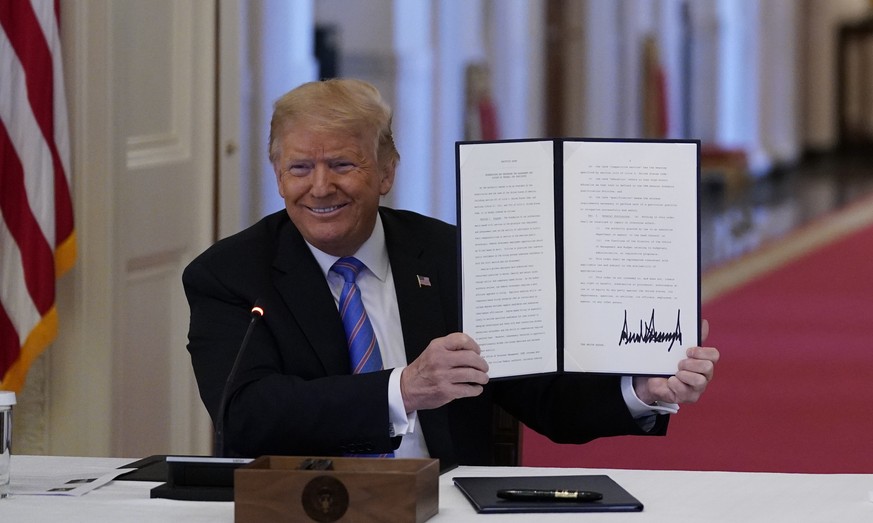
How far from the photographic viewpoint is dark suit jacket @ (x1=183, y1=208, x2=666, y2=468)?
9.12 feet

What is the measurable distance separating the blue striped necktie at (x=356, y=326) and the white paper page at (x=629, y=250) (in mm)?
475

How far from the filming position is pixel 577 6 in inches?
563

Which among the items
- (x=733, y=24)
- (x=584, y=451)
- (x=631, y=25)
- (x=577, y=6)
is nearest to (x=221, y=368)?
(x=584, y=451)

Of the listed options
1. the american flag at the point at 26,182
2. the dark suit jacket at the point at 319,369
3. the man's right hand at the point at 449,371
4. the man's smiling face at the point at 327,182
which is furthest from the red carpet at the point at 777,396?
the man's right hand at the point at 449,371

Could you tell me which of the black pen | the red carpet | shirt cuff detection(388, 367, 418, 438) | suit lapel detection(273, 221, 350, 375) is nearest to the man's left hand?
the black pen

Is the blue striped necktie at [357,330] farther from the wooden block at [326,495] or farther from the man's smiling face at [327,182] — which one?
the wooden block at [326,495]

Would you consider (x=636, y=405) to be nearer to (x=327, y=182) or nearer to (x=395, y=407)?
(x=395, y=407)

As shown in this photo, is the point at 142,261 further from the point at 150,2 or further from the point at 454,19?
the point at 454,19

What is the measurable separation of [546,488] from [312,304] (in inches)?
28.0

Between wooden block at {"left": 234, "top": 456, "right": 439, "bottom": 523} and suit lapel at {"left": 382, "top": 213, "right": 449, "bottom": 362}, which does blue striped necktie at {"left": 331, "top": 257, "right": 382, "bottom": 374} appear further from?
wooden block at {"left": 234, "top": 456, "right": 439, "bottom": 523}

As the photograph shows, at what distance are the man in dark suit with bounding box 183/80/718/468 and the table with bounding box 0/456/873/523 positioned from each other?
194 mm

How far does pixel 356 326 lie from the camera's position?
300cm

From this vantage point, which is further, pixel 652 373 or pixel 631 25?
pixel 631 25

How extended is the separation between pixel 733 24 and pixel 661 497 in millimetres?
19774
